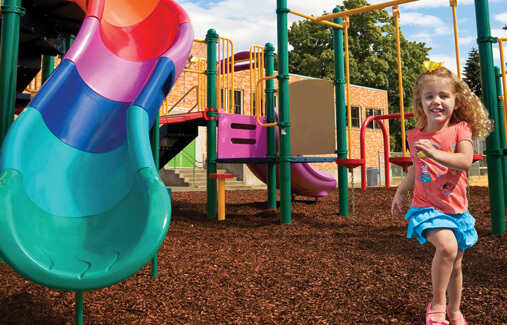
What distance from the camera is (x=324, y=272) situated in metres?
3.17

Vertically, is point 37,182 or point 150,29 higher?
point 150,29

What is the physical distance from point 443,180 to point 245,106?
17.3m

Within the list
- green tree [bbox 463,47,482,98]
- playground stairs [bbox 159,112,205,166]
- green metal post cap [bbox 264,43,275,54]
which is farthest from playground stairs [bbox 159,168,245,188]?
green tree [bbox 463,47,482,98]

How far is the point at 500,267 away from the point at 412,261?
628 mm

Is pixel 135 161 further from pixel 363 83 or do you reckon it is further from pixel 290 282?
pixel 363 83

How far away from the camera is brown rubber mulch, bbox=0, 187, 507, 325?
92.7 inches

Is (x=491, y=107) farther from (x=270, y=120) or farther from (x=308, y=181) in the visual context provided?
(x=308, y=181)

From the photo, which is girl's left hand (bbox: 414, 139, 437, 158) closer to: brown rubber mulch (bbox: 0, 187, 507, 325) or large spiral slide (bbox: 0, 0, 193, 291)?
brown rubber mulch (bbox: 0, 187, 507, 325)

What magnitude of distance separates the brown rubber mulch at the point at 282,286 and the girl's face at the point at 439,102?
1.09m

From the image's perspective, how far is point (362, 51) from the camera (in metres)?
28.8

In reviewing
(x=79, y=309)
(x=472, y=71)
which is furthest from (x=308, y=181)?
(x=472, y=71)

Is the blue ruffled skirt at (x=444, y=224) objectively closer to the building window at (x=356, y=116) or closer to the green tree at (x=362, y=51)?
the building window at (x=356, y=116)

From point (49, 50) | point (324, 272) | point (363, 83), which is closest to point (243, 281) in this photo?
point (324, 272)

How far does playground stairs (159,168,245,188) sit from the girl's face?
13.6 meters
